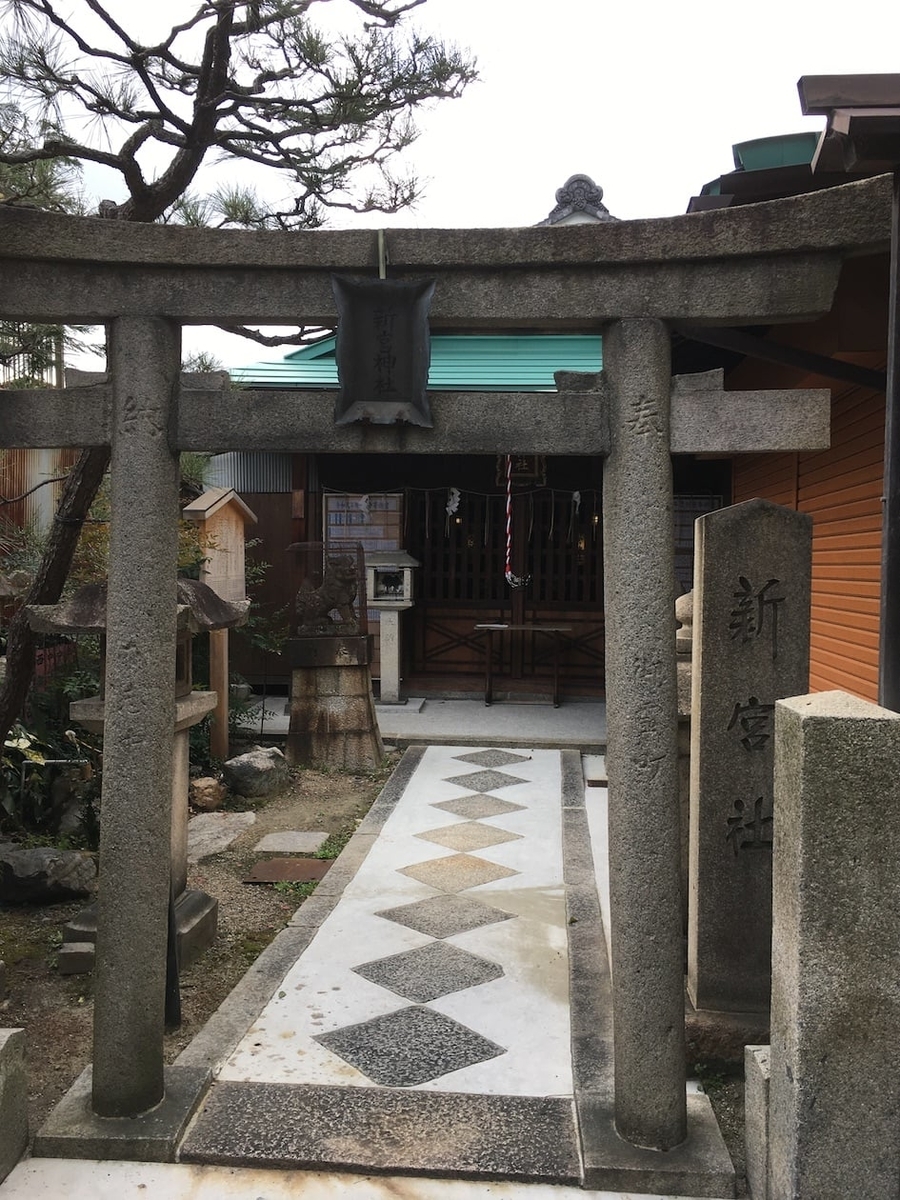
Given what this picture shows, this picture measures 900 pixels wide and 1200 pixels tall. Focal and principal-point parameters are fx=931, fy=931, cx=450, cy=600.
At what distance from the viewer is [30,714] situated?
7590 millimetres

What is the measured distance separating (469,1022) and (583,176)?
14.2 meters

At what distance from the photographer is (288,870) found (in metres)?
6.79

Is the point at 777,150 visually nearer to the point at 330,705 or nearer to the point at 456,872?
the point at 456,872

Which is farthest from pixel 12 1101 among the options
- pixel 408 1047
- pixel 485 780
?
pixel 485 780

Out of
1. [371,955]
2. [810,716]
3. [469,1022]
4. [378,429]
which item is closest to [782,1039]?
[810,716]

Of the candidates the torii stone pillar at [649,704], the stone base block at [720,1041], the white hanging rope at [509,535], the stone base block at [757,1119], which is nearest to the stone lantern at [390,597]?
the white hanging rope at [509,535]

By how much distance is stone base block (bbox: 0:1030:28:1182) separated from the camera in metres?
3.26

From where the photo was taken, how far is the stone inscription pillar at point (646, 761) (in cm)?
338

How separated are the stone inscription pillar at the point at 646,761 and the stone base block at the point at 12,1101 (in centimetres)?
218

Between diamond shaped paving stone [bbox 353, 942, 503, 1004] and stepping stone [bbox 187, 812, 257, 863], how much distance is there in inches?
93.0

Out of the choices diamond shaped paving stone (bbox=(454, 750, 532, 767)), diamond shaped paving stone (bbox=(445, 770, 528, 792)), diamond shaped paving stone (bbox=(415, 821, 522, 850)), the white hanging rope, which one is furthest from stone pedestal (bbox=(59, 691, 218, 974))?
the white hanging rope

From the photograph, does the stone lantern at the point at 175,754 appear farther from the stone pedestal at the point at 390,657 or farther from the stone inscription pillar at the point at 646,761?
the stone pedestal at the point at 390,657

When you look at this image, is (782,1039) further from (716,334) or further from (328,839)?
(328,839)

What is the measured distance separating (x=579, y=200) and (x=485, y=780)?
34.4 ft
